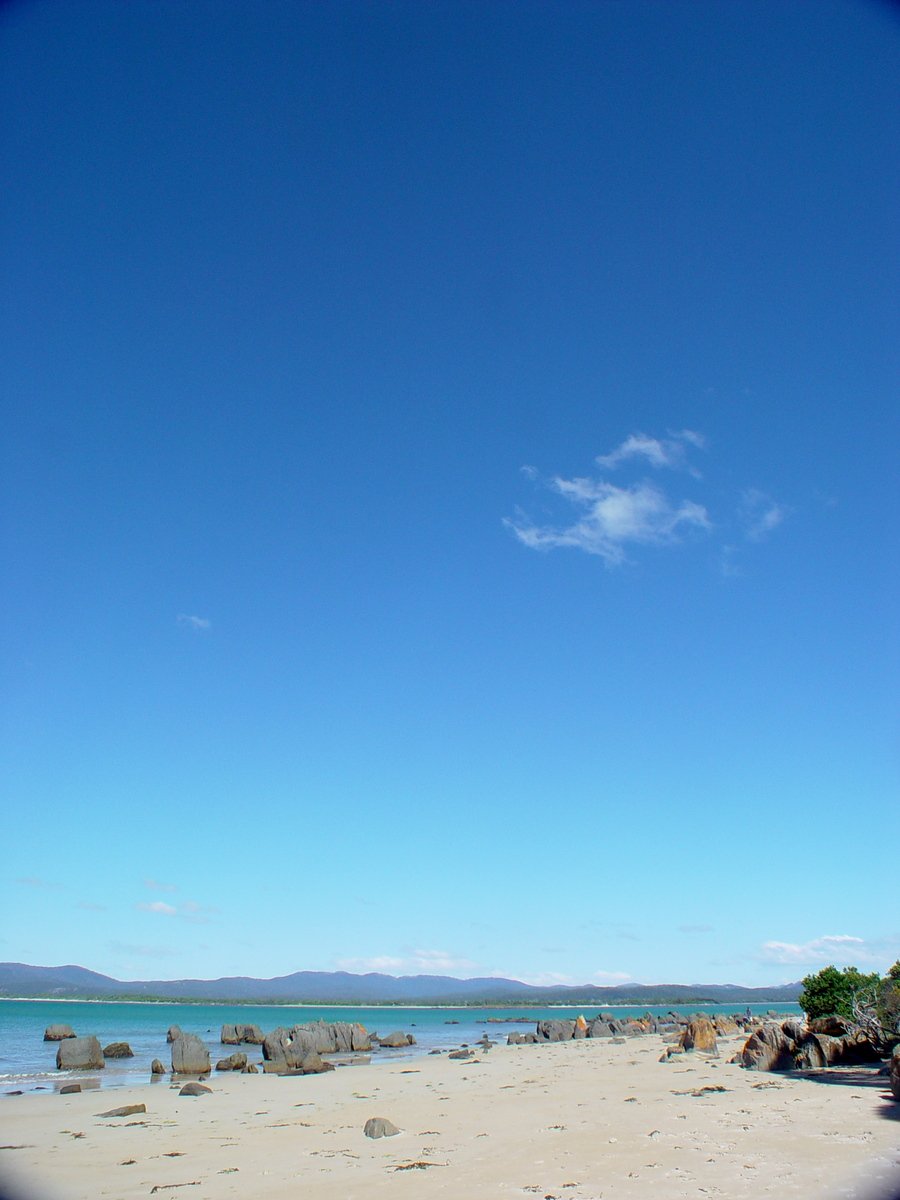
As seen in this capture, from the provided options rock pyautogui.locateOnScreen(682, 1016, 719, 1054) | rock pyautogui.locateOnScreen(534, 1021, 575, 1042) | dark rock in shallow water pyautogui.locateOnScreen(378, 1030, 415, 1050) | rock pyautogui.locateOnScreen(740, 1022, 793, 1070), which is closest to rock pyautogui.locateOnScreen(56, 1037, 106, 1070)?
dark rock in shallow water pyautogui.locateOnScreen(378, 1030, 415, 1050)

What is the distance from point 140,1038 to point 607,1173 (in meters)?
53.0

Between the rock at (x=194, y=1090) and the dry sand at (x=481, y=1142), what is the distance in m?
0.83

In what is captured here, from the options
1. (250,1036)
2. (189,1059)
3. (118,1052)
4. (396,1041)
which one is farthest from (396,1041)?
(189,1059)

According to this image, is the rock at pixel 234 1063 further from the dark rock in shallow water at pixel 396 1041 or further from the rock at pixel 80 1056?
the dark rock in shallow water at pixel 396 1041

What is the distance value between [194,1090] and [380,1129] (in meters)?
12.1

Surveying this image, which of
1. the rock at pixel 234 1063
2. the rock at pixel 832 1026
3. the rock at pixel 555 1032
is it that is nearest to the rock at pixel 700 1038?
the rock at pixel 832 1026

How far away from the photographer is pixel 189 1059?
31125 mm

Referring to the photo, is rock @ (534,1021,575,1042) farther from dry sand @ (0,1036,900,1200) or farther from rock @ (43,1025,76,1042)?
dry sand @ (0,1036,900,1200)

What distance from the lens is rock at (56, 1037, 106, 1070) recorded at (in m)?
33.5

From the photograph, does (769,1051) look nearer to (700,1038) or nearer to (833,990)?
(833,990)

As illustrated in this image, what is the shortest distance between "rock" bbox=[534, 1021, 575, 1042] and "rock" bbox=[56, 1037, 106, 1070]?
1281 inches

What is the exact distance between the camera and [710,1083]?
21.1 metres

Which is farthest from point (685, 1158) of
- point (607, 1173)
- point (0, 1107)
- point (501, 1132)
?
point (0, 1107)

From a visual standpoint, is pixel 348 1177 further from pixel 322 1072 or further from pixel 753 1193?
pixel 322 1072
